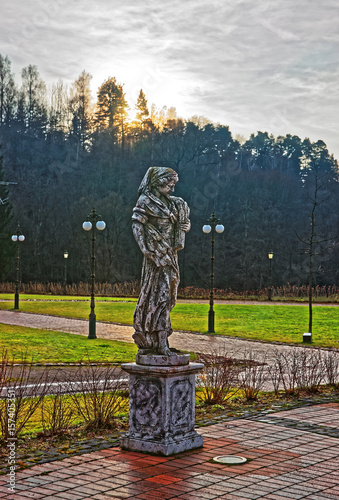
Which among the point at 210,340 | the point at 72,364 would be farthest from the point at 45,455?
the point at 210,340

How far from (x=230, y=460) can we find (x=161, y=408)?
0.92m

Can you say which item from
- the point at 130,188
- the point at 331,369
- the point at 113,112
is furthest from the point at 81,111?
the point at 331,369

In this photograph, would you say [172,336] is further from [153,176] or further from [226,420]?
[153,176]

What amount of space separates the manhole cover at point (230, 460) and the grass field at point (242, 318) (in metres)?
14.9

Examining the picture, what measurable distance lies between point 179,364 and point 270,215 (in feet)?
236

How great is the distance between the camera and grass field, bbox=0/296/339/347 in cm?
2400

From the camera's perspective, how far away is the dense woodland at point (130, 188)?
6938 cm

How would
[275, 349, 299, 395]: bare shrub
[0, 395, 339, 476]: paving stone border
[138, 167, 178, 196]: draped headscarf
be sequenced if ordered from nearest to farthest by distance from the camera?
[0, 395, 339, 476]: paving stone border → [138, 167, 178, 196]: draped headscarf → [275, 349, 299, 395]: bare shrub

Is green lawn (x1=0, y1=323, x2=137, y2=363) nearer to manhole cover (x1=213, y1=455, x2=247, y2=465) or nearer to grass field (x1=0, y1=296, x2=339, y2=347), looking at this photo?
grass field (x1=0, y1=296, x2=339, y2=347)

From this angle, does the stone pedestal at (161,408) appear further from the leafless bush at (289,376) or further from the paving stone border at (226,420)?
the leafless bush at (289,376)

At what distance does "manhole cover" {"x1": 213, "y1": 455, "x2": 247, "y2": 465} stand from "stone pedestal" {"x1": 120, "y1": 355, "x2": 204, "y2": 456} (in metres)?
0.42

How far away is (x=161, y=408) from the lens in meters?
6.75

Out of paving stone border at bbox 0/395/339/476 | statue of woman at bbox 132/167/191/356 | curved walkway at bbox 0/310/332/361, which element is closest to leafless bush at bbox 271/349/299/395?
paving stone border at bbox 0/395/339/476

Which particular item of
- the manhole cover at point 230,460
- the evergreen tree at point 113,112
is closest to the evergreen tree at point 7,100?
the evergreen tree at point 113,112
